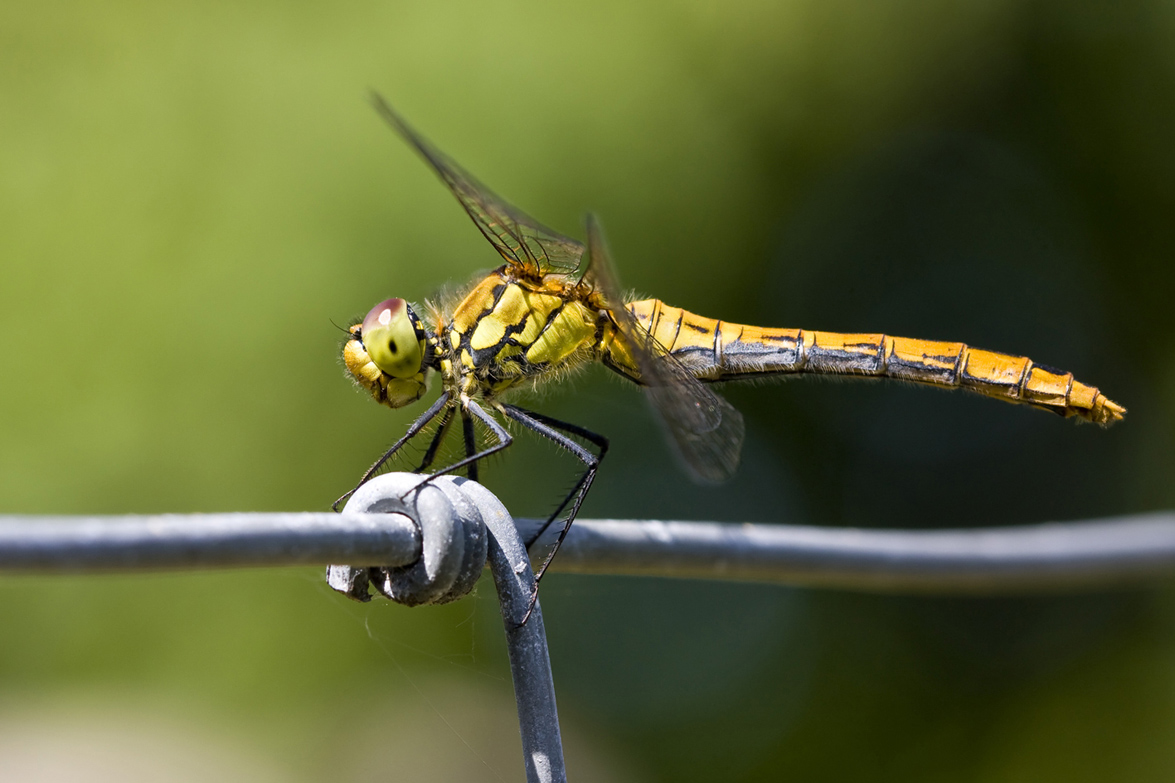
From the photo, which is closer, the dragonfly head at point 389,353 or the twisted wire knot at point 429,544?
the twisted wire knot at point 429,544

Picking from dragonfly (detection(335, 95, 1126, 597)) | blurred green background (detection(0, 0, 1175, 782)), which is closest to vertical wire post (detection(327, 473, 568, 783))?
dragonfly (detection(335, 95, 1126, 597))

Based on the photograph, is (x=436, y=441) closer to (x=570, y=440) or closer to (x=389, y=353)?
(x=389, y=353)

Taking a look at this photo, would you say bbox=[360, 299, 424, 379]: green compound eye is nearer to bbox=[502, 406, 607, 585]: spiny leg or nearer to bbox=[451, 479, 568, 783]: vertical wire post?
bbox=[502, 406, 607, 585]: spiny leg

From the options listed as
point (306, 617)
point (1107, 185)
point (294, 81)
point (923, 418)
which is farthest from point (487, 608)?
point (1107, 185)

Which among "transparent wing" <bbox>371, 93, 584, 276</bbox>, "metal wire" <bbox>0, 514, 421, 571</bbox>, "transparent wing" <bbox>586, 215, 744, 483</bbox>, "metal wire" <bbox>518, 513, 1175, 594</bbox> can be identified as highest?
"transparent wing" <bbox>371, 93, 584, 276</bbox>

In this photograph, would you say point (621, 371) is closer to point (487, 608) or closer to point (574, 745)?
point (487, 608)

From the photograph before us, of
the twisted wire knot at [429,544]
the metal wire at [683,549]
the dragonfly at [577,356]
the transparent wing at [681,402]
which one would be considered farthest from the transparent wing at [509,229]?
the twisted wire knot at [429,544]

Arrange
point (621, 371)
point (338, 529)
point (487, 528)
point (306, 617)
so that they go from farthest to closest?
point (306, 617)
point (621, 371)
point (487, 528)
point (338, 529)

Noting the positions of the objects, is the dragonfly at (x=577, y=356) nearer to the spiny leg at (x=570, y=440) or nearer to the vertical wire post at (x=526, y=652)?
the spiny leg at (x=570, y=440)
